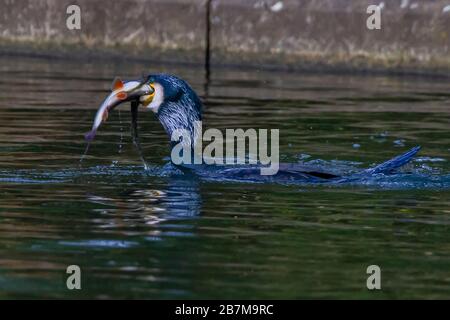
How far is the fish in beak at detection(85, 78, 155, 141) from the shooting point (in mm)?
8336

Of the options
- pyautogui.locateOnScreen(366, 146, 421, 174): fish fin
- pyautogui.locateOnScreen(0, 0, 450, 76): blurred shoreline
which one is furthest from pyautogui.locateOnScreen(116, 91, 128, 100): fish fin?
pyautogui.locateOnScreen(0, 0, 450, 76): blurred shoreline

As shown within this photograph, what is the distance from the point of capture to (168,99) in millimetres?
8859

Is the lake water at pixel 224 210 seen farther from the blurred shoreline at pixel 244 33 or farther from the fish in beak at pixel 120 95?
the blurred shoreline at pixel 244 33

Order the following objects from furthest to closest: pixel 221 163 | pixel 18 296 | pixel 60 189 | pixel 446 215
A: pixel 221 163, pixel 60 189, pixel 446 215, pixel 18 296

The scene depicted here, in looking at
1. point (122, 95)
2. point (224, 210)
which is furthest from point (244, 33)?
point (224, 210)

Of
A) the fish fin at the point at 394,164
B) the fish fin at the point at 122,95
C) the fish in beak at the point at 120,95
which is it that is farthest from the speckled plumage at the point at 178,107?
the fish fin at the point at 394,164

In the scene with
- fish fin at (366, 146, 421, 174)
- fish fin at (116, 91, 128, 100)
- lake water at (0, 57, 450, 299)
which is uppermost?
fish fin at (116, 91, 128, 100)

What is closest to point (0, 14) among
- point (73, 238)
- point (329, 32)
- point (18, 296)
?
point (329, 32)

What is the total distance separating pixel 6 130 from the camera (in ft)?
35.5

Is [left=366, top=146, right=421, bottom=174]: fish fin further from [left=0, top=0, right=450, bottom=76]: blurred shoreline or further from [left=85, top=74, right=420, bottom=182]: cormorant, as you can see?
[left=0, top=0, right=450, bottom=76]: blurred shoreline

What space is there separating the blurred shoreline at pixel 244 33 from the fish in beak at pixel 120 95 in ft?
24.3

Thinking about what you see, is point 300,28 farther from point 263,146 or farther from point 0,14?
point 263,146

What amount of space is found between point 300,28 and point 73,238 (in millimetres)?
9763

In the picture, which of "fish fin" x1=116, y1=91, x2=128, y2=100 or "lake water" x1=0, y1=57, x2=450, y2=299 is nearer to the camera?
"lake water" x1=0, y1=57, x2=450, y2=299
